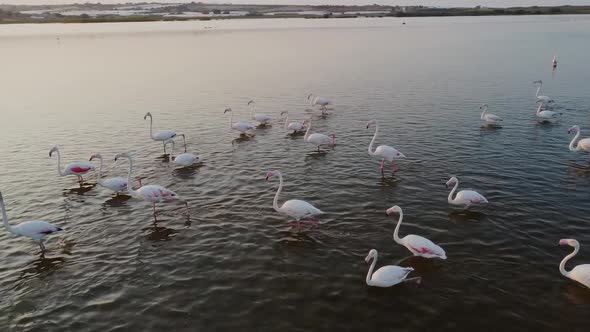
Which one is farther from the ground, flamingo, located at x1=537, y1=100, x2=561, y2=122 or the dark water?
flamingo, located at x1=537, y1=100, x2=561, y2=122

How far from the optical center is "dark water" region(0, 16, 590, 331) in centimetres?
1127

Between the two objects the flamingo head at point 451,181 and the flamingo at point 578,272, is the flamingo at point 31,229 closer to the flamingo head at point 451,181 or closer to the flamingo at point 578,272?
the flamingo head at point 451,181

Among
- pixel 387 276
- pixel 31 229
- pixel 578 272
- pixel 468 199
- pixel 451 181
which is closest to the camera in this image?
pixel 578 272

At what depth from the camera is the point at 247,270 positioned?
13109 millimetres

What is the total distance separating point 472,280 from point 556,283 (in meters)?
2.32

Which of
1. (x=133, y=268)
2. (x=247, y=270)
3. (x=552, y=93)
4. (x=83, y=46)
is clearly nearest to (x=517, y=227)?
(x=247, y=270)

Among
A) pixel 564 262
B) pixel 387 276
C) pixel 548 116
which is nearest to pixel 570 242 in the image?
pixel 564 262

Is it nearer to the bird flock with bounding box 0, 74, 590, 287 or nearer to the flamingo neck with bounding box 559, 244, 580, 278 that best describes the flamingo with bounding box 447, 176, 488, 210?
the bird flock with bounding box 0, 74, 590, 287

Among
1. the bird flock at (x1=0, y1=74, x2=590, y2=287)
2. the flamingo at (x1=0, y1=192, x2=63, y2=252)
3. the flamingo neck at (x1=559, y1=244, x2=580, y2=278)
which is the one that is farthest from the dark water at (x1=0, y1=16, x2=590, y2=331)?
the flamingo at (x1=0, y1=192, x2=63, y2=252)

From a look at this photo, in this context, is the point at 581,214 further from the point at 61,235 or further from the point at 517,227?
the point at 61,235

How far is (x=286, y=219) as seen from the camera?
53.5ft

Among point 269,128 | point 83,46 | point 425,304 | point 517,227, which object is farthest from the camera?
point 83,46

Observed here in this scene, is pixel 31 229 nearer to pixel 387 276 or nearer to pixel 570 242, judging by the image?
pixel 387 276

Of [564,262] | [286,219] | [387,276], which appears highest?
[564,262]
